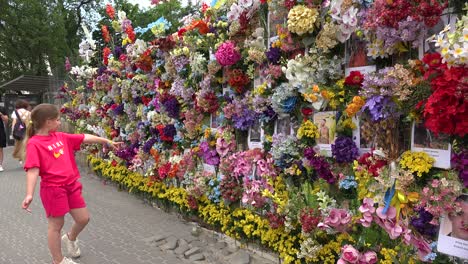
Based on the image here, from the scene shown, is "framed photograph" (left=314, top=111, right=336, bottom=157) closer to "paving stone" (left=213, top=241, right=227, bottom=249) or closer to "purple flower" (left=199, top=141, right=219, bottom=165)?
"purple flower" (left=199, top=141, right=219, bottom=165)

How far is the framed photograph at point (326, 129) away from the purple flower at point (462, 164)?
1022 mm

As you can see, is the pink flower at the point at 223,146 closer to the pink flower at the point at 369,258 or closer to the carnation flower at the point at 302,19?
the carnation flower at the point at 302,19

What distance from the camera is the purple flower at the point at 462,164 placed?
2.52 m

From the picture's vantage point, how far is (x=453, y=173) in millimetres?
2605

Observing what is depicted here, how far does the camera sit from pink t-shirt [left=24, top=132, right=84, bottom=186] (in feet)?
13.4

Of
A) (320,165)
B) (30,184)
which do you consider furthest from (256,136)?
(30,184)

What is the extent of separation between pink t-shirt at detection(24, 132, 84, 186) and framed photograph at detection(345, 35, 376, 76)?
9.06 feet

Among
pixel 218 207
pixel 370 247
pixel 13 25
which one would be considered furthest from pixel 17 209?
pixel 13 25

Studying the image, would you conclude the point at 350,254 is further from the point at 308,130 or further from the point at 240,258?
the point at 240,258

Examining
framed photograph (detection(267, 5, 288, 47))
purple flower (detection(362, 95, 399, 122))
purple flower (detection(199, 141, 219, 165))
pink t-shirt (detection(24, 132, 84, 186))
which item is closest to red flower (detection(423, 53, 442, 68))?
purple flower (detection(362, 95, 399, 122))

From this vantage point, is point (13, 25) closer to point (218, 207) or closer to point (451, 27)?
point (218, 207)

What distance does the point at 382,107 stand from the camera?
9.36ft

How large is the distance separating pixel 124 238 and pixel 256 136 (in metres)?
2.21

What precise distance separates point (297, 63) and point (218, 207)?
2223mm
